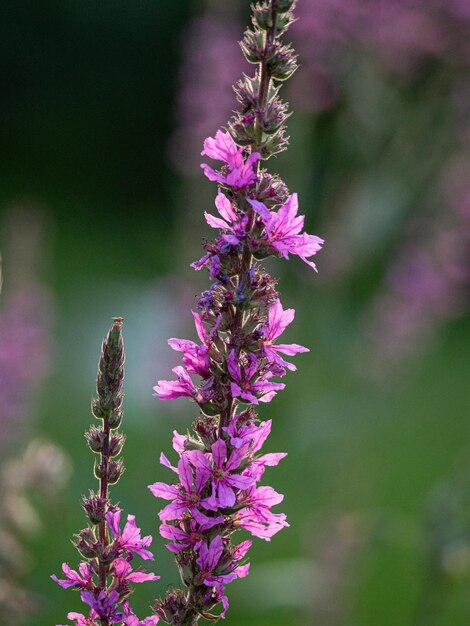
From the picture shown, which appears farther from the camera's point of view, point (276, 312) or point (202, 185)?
point (202, 185)

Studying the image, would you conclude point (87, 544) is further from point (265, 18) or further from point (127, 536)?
point (265, 18)

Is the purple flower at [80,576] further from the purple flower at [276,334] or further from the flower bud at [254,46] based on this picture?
the flower bud at [254,46]

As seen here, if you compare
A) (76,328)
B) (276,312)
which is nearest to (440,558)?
(276,312)

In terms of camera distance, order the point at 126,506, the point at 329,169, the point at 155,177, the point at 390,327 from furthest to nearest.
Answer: the point at 155,177, the point at 390,327, the point at 329,169, the point at 126,506

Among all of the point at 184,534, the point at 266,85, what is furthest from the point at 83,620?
the point at 266,85

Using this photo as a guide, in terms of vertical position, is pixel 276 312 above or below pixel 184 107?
below

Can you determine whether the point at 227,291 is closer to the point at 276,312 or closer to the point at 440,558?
the point at 276,312

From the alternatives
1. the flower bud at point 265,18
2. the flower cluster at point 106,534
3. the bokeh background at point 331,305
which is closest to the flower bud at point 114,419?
the flower cluster at point 106,534
